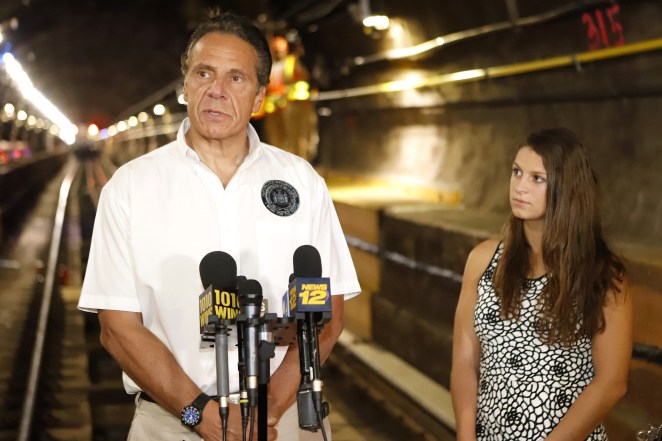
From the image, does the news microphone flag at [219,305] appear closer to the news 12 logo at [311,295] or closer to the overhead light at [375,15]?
the news 12 logo at [311,295]

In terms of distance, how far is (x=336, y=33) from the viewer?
1468cm

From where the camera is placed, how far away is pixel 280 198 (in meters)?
2.99

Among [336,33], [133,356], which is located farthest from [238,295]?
[336,33]

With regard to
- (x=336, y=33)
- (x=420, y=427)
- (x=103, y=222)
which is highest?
(x=336, y=33)

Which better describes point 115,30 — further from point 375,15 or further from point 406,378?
point 406,378

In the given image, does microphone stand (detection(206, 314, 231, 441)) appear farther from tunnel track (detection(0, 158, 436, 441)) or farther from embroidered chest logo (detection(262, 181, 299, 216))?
tunnel track (detection(0, 158, 436, 441))

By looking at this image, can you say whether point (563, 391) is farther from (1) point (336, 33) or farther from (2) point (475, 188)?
(1) point (336, 33)

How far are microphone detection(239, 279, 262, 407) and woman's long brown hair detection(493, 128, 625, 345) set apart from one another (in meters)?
1.49

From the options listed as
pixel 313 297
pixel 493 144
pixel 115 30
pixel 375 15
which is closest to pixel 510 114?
pixel 493 144

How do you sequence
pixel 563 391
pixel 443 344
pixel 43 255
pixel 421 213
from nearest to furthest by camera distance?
pixel 563 391 → pixel 443 344 → pixel 421 213 → pixel 43 255

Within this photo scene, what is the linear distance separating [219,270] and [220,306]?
0.47 feet

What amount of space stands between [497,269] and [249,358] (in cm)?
160

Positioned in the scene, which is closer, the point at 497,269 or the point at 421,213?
the point at 497,269

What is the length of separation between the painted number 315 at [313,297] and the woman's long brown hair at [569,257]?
1397mm
